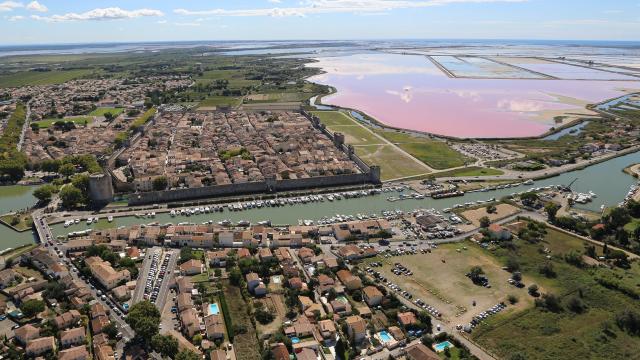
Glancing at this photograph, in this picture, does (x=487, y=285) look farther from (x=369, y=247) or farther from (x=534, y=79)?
(x=534, y=79)

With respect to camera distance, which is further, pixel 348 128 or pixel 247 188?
pixel 348 128

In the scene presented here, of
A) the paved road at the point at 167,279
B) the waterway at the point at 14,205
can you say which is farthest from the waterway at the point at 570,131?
the waterway at the point at 14,205

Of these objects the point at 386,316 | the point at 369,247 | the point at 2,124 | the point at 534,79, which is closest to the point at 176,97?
the point at 2,124

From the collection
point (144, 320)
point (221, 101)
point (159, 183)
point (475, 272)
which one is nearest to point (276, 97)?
point (221, 101)

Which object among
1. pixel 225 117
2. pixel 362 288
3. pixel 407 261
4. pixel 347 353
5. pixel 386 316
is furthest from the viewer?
pixel 225 117

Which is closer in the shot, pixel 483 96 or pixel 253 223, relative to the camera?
pixel 253 223

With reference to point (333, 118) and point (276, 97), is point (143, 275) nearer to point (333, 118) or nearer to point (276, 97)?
point (333, 118)

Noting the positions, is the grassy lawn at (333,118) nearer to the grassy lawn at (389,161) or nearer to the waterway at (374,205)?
the grassy lawn at (389,161)

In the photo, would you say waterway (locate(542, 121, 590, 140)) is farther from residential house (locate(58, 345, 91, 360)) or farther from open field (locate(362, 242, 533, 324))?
residential house (locate(58, 345, 91, 360))
